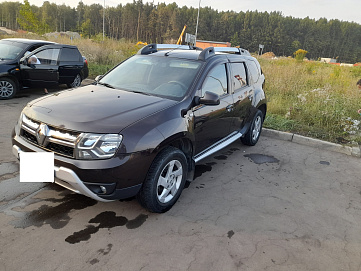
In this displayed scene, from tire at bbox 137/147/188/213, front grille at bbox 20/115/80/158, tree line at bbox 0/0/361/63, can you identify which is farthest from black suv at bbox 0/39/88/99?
tree line at bbox 0/0/361/63

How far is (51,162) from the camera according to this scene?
8.59 feet

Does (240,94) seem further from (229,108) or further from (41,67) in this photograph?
(41,67)

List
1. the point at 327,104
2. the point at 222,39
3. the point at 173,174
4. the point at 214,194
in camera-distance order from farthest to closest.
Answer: the point at 222,39, the point at 327,104, the point at 214,194, the point at 173,174

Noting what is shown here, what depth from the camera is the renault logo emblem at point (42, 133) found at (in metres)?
2.67

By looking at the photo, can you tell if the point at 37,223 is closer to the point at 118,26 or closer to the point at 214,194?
the point at 214,194

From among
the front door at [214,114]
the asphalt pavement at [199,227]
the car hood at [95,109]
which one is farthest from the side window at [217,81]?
the asphalt pavement at [199,227]

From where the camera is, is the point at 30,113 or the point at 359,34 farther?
the point at 359,34

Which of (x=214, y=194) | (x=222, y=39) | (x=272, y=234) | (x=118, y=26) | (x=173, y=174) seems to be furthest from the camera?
(x=222, y=39)

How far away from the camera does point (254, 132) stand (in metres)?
5.50

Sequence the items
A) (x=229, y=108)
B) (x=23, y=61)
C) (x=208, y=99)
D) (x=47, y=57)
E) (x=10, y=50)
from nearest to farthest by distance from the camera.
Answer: (x=208, y=99) → (x=229, y=108) → (x=23, y=61) → (x=10, y=50) → (x=47, y=57)

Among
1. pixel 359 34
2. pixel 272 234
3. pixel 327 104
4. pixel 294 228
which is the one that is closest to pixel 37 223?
pixel 272 234

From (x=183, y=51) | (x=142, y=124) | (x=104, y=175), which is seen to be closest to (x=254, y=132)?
(x=183, y=51)

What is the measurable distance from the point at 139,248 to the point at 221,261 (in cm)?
75

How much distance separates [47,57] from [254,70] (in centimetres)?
585
